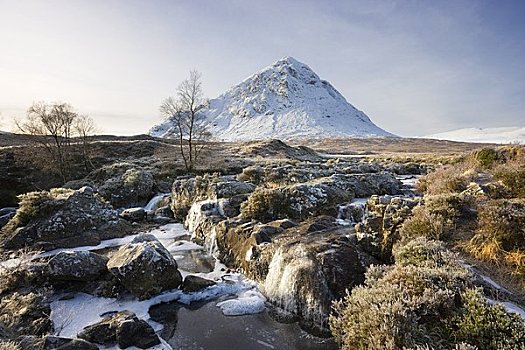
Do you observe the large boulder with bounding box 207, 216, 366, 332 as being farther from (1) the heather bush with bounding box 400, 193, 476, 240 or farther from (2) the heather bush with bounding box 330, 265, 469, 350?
(2) the heather bush with bounding box 330, 265, 469, 350

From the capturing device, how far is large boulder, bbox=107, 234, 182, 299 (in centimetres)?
988

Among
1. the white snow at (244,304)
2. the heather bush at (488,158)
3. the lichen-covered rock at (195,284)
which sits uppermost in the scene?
the heather bush at (488,158)

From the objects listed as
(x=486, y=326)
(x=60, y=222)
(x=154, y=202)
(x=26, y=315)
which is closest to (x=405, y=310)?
(x=486, y=326)

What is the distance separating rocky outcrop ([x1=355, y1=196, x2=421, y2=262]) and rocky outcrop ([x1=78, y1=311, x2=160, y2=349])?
6.65m

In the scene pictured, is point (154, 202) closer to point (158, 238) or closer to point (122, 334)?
point (158, 238)

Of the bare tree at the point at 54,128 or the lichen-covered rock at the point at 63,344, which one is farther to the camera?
the bare tree at the point at 54,128

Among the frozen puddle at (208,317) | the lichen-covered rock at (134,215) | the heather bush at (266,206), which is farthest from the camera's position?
the lichen-covered rock at (134,215)

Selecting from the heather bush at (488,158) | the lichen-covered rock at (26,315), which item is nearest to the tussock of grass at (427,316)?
the lichen-covered rock at (26,315)

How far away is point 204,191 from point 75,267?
912 centimetres

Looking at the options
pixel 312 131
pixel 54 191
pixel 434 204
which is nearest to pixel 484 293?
pixel 434 204

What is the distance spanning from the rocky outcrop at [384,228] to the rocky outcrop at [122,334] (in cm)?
665

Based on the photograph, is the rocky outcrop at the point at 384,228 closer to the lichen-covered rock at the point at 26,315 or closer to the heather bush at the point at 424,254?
the heather bush at the point at 424,254

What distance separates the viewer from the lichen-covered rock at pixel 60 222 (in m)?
14.9

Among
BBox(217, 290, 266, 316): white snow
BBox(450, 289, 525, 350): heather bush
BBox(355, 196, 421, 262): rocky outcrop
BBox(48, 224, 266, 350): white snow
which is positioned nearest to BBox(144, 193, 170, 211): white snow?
BBox(48, 224, 266, 350): white snow
